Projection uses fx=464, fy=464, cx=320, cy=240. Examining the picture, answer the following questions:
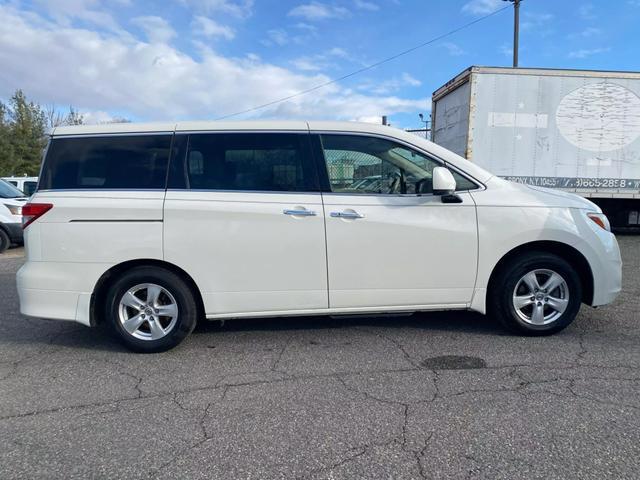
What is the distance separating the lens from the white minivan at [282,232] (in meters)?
3.86

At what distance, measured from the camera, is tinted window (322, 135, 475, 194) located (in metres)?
4.08

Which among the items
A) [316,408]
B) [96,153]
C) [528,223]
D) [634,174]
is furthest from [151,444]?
[634,174]

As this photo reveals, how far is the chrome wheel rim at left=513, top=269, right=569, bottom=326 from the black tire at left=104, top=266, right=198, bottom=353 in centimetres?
290

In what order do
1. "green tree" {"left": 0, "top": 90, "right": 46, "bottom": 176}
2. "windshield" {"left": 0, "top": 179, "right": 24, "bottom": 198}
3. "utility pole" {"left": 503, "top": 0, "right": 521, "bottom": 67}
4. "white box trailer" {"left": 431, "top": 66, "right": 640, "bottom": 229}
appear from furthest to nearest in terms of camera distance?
"green tree" {"left": 0, "top": 90, "right": 46, "bottom": 176}
"utility pole" {"left": 503, "top": 0, "right": 521, "bottom": 67}
"windshield" {"left": 0, "top": 179, "right": 24, "bottom": 198}
"white box trailer" {"left": 431, "top": 66, "right": 640, "bottom": 229}

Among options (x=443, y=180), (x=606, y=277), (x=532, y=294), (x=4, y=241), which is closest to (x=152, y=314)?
(x=443, y=180)

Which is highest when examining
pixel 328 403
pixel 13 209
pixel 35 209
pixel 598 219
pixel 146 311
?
pixel 35 209

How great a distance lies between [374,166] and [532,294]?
72.8 inches

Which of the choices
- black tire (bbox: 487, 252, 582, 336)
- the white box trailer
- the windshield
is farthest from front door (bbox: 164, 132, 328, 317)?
the windshield

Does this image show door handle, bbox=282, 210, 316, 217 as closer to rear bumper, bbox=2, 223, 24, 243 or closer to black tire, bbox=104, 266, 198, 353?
black tire, bbox=104, 266, 198, 353

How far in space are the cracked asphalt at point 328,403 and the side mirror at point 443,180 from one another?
1387 mm

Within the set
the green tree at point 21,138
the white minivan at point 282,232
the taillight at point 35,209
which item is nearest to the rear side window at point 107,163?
the white minivan at point 282,232

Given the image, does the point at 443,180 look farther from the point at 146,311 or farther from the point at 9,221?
the point at 9,221

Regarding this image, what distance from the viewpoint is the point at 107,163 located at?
156 inches

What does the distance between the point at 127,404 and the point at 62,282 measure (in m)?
1.34
